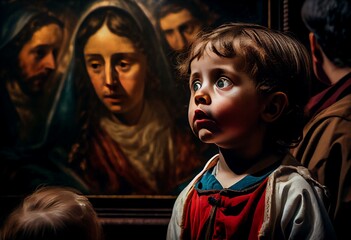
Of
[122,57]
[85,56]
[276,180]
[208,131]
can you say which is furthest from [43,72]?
[276,180]

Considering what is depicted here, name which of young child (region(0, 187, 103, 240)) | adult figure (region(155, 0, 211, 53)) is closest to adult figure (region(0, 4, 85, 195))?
adult figure (region(155, 0, 211, 53))

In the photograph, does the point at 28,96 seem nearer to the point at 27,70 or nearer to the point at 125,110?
the point at 27,70

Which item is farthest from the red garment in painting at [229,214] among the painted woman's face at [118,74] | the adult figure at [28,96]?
the adult figure at [28,96]

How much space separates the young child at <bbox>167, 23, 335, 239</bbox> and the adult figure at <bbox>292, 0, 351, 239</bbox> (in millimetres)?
297

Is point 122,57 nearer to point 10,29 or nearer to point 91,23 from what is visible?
point 91,23

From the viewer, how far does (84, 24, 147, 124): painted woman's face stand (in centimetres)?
195

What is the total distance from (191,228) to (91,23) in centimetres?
108

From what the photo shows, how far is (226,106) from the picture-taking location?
119 cm

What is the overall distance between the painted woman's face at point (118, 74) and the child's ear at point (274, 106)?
2.72ft

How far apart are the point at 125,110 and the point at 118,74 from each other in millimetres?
149

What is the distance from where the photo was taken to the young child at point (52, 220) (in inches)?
42.3

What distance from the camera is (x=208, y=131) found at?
47.5 inches

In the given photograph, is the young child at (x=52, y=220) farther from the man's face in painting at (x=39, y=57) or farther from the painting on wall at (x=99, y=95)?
the man's face in painting at (x=39, y=57)

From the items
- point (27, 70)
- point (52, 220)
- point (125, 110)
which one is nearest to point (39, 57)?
point (27, 70)
